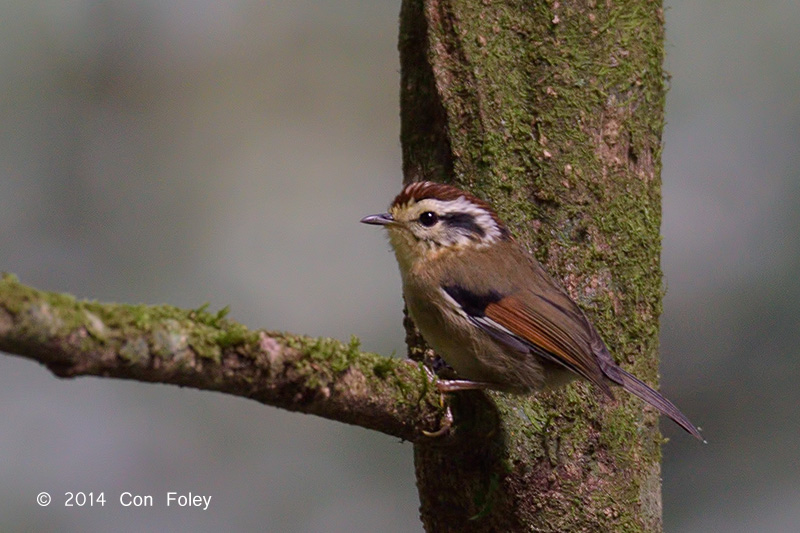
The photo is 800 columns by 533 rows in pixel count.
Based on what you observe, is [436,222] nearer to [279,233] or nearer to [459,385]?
[459,385]

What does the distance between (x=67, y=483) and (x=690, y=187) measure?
16.2 ft

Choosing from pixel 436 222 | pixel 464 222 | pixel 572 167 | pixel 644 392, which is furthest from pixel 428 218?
pixel 644 392

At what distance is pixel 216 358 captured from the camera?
237cm

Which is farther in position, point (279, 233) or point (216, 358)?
point (279, 233)

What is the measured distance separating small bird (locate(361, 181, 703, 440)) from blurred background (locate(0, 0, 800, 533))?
8.80ft

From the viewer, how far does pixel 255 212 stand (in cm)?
680

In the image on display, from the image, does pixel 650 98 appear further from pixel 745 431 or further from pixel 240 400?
pixel 240 400

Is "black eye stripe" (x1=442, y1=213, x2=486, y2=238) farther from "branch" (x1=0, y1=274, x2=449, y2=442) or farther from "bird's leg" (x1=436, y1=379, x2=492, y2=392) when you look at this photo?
"branch" (x1=0, y1=274, x2=449, y2=442)

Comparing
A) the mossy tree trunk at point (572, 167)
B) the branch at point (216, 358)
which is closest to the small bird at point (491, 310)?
the mossy tree trunk at point (572, 167)

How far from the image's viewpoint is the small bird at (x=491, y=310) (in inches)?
135

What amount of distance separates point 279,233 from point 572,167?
135 inches

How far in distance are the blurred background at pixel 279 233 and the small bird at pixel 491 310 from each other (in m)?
2.68

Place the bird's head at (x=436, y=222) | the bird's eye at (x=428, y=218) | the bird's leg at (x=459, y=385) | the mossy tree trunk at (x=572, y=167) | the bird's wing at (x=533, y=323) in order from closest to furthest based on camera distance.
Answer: the bird's leg at (x=459, y=385)
the bird's wing at (x=533, y=323)
the mossy tree trunk at (x=572, y=167)
the bird's head at (x=436, y=222)
the bird's eye at (x=428, y=218)

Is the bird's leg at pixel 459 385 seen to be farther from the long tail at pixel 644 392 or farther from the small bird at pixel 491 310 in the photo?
the long tail at pixel 644 392
